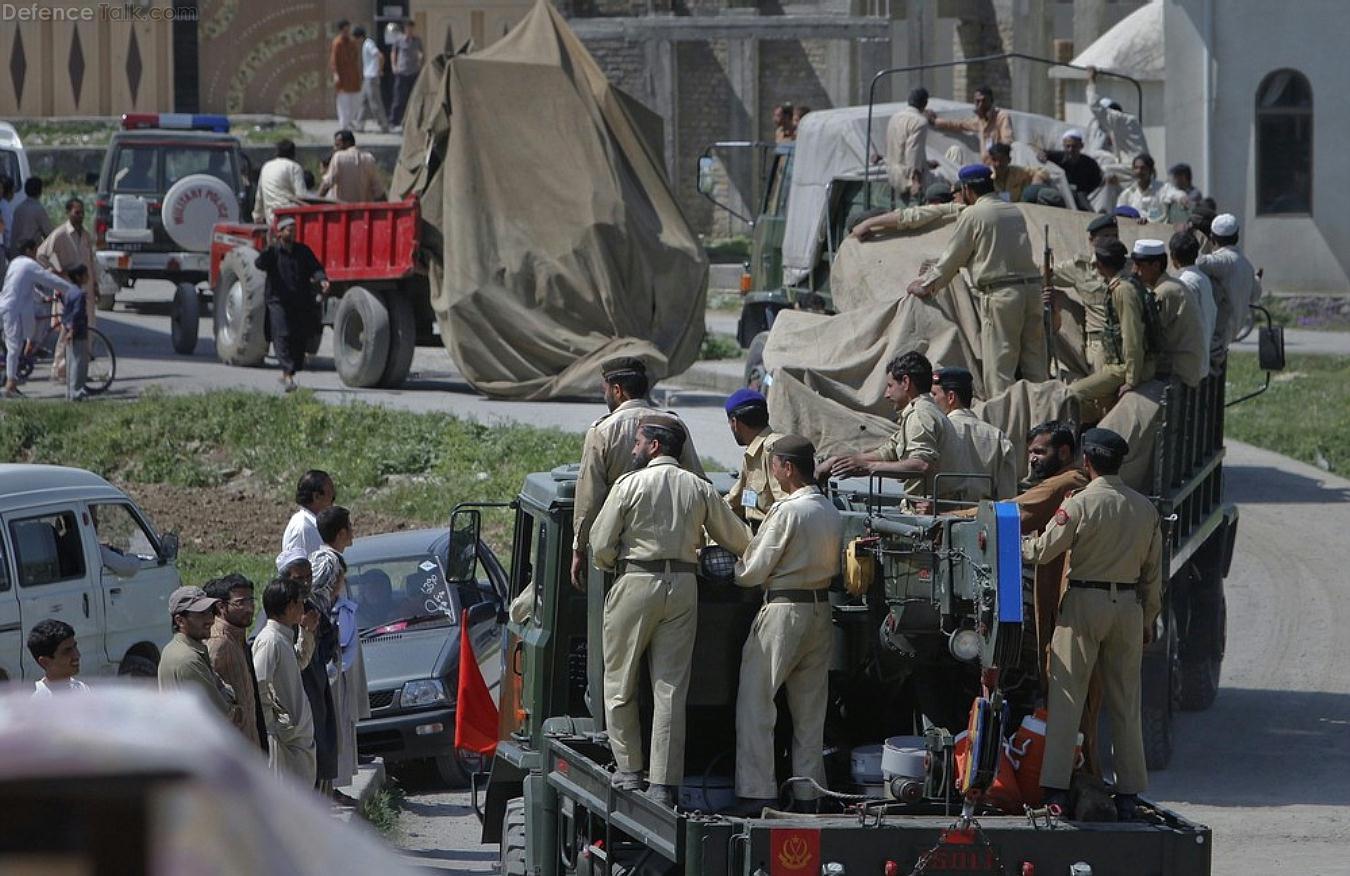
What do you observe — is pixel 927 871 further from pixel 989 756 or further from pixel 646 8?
pixel 646 8

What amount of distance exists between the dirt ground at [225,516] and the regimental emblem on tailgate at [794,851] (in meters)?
10.1

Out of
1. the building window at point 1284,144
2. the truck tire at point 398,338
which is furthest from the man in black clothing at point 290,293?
the building window at point 1284,144

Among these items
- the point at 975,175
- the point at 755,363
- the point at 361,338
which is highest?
the point at 975,175

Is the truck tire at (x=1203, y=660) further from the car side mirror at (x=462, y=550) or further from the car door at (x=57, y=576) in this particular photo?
the car door at (x=57, y=576)

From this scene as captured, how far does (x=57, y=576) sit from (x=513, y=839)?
4.73 m

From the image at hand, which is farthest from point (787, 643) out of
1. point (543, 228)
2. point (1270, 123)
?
point (1270, 123)

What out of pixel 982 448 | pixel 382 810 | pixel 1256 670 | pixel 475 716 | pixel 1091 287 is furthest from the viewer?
pixel 1256 670

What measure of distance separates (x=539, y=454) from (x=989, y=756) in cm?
1083

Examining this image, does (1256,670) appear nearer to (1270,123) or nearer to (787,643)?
(787,643)

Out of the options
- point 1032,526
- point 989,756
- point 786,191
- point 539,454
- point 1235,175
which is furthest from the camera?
point 1235,175

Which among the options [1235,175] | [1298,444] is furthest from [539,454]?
[1235,175]

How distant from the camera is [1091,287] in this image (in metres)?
12.2

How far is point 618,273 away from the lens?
2166 centimetres

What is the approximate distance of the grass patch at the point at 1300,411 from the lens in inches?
835
